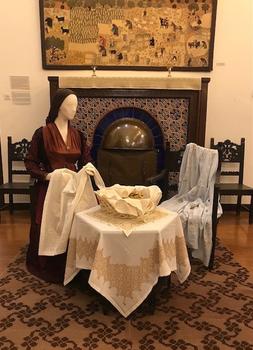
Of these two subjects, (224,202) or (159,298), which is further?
(224,202)

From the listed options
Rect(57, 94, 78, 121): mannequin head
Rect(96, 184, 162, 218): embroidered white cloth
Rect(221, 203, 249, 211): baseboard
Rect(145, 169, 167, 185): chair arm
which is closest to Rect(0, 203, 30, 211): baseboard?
Rect(145, 169, 167, 185): chair arm

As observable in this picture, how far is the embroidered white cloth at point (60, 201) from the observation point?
2.21 metres

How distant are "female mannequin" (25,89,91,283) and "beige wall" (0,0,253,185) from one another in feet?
4.25

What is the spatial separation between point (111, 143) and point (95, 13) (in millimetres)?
1345

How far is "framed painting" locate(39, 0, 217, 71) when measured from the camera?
3412mm

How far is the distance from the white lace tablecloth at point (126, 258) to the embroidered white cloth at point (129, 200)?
81 millimetres

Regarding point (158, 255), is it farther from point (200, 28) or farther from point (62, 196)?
point (200, 28)

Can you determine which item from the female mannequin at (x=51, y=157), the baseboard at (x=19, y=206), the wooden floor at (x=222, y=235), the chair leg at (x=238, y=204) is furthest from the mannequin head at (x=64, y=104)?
the chair leg at (x=238, y=204)

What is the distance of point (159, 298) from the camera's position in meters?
2.16

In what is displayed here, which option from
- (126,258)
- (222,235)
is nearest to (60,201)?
(126,258)

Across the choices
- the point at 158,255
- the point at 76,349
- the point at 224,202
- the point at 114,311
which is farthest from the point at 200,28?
the point at 76,349

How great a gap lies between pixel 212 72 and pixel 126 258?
2586 millimetres

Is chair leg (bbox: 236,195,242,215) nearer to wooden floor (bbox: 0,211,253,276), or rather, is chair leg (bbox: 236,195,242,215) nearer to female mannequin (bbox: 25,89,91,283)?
wooden floor (bbox: 0,211,253,276)

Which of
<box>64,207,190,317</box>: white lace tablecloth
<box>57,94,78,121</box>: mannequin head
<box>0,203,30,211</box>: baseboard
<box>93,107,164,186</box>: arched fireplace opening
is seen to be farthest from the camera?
<box>0,203,30,211</box>: baseboard
